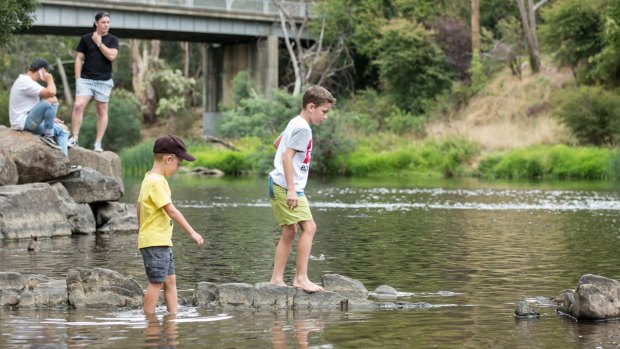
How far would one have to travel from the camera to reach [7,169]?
21156 mm

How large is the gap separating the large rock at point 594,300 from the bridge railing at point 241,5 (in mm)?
55434

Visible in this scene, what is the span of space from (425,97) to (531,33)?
7904 mm

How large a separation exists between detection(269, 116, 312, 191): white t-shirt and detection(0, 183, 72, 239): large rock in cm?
894

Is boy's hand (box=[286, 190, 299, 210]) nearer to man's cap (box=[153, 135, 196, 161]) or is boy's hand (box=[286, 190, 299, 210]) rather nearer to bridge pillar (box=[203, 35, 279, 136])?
man's cap (box=[153, 135, 196, 161])

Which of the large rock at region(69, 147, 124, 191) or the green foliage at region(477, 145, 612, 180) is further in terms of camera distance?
the green foliage at region(477, 145, 612, 180)

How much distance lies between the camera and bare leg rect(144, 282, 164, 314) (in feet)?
38.8

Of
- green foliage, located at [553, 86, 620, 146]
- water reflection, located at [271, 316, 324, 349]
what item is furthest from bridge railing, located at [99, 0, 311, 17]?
water reflection, located at [271, 316, 324, 349]

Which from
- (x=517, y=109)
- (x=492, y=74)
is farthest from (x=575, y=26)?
(x=492, y=74)

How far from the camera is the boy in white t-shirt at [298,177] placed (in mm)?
12531

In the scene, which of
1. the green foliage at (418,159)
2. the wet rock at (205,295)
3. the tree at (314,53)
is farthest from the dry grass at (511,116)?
the wet rock at (205,295)

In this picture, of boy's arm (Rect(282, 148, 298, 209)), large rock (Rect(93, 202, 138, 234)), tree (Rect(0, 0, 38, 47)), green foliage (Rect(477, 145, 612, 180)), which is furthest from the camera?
green foliage (Rect(477, 145, 612, 180))

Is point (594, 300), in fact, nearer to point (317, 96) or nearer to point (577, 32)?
point (317, 96)

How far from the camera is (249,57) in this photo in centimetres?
7838

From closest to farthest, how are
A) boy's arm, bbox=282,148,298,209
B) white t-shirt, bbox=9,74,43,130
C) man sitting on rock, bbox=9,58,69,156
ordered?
1. boy's arm, bbox=282,148,298,209
2. man sitting on rock, bbox=9,58,69,156
3. white t-shirt, bbox=9,74,43,130
